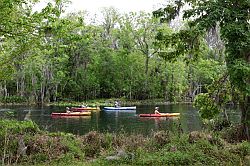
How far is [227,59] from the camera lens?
1180 cm

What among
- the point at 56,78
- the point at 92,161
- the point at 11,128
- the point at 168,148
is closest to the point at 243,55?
the point at 168,148

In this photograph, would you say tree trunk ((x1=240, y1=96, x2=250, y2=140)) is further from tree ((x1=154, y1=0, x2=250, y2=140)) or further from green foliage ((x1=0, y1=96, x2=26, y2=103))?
green foliage ((x1=0, y1=96, x2=26, y2=103))

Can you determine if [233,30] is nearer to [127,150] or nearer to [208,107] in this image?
[208,107]

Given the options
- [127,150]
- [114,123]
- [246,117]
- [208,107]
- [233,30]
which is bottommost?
[114,123]

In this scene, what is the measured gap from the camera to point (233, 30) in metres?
10.9

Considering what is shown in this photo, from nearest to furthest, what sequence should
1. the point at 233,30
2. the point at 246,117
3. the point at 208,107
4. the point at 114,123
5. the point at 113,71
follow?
the point at 233,30 < the point at 246,117 < the point at 208,107 < the point at 114,123 < the point at 113,71

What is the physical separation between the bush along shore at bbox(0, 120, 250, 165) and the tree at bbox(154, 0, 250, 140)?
1.84 meters

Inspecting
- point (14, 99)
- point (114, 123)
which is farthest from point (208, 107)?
point (14, 99)

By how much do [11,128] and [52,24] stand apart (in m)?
3.83

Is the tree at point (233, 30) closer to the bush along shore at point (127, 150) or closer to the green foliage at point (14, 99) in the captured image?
the bush along shore at point (127, 150)

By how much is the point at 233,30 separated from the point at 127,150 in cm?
470

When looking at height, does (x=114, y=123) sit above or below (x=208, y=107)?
below

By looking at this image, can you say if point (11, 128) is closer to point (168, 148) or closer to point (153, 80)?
point (168, 148)

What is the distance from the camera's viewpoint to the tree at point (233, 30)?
10.8m
